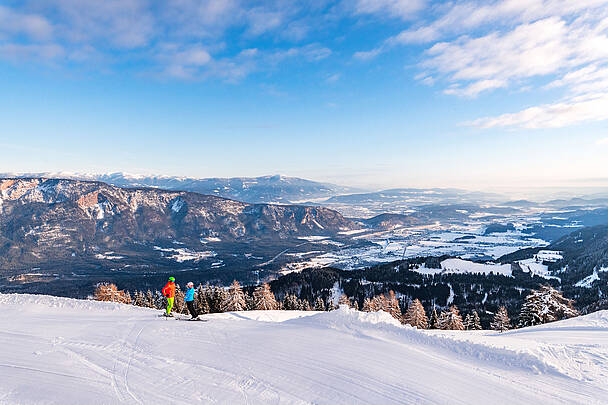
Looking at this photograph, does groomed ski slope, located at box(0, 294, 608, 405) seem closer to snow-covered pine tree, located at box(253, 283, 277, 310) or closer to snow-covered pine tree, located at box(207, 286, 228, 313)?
snow-covered pine tree, located at box(207, 286, 228, 313)

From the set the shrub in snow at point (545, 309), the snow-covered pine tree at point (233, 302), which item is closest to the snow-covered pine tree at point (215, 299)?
the snow-covered pine tree at point (233, 302)

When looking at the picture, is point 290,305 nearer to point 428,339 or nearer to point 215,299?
point 215,299

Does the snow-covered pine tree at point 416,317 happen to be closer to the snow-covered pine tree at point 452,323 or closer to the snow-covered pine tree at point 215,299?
the snow-covered pine tree at point 452,323

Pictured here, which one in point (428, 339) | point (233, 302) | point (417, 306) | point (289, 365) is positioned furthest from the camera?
point (417, 306)

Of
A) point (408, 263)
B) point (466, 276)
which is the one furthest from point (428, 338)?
point (408, 263)

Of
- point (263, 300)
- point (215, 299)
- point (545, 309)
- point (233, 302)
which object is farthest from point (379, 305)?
point (215, 299)

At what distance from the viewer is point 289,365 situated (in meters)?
10.4

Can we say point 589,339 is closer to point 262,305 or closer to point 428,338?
point 428,338

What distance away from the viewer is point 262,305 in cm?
5059

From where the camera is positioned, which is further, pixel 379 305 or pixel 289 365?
pixel 379 305

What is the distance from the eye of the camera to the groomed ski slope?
28.0 feet

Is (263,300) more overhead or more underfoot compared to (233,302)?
more underfoot

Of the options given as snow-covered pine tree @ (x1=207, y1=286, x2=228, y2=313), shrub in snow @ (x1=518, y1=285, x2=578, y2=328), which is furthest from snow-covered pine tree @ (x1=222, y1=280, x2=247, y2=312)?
shrub in snow @ (x1=518, y1=285, x2=578, y2=328)

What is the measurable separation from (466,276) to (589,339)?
133 m
